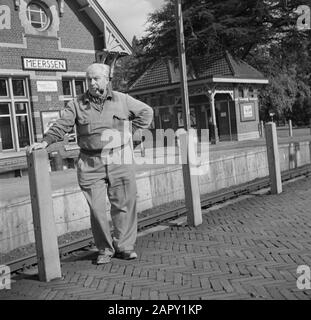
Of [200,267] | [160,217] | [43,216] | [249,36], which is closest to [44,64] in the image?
[160,217]

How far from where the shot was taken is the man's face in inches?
175

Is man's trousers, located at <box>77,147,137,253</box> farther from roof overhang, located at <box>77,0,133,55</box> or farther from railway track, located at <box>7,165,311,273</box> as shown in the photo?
roof overhang, located at <box>77,0,133,55</box>

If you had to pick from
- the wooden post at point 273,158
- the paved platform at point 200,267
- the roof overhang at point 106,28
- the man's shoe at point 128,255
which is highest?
the roof overhang at point 106,28

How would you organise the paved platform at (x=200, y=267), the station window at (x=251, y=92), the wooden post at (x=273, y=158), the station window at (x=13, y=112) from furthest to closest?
the station window at (x=251, y=92) < the station window at (x=13, y=112) < the wooden post at (x=273, y=158) < the paved platform at (x=200, y=267)

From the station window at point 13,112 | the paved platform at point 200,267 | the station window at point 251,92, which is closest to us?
the paved platform at point 200,267

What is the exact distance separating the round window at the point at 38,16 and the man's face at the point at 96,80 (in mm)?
13908

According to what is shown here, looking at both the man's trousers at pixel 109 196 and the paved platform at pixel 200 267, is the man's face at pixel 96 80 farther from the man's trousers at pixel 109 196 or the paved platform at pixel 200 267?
the paved platform at pixel 200 267

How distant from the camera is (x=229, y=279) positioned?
3799mm

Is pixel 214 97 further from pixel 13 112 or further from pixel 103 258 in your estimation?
pixel 103 258

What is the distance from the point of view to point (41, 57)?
17188 mm

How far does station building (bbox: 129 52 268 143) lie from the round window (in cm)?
1064

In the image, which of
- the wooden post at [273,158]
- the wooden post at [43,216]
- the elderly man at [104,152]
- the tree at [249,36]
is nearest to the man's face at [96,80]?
the elderly man at [104,152]

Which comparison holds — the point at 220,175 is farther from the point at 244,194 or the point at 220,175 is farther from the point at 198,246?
the point at 198,246

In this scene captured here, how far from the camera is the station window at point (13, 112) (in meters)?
16.3
